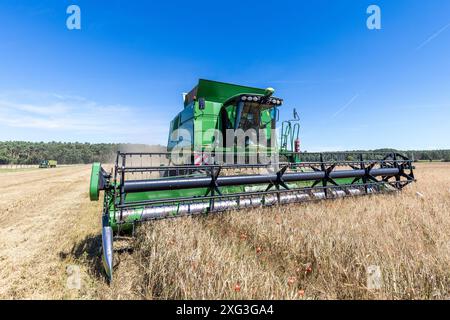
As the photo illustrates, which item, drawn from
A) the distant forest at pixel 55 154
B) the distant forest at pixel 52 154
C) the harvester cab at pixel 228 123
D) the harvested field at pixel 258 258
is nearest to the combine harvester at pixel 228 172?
the harvester cab at pixel 228 123

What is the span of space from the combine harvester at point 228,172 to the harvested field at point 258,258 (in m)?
0.34

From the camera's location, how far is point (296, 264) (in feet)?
6.54

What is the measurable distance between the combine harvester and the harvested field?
1.13ft

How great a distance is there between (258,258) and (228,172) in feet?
8.90

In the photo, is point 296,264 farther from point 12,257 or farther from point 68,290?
point 12,257

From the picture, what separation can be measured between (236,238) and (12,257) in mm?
2873

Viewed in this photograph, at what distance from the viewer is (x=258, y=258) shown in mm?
2193

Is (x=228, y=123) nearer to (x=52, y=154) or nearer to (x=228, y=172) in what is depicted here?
(x=228, y=172)

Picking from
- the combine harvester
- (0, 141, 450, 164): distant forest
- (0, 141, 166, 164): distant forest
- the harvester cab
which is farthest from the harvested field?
(0, 141, 166, 164): distant forest

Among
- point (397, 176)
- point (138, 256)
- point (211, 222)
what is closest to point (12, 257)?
point (138, 256)

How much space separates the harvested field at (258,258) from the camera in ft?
5.04

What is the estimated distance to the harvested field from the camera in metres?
1.54

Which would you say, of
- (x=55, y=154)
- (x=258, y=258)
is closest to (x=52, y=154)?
(x=55, y=154)

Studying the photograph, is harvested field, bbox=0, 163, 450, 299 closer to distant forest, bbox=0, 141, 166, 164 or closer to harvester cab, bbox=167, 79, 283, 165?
harvester cab, bbox=167, 79, 283, 165
